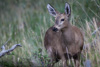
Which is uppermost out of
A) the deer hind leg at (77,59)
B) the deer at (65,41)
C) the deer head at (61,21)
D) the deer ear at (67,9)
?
the deer ear at (67,9)

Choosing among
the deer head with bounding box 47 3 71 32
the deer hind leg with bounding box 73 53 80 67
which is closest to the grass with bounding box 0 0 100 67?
the deer hind leg with bounding box 73 53 80 67

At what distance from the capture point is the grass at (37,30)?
653cm

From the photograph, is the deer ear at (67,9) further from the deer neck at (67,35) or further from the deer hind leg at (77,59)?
the deer hind leg at (77,59)

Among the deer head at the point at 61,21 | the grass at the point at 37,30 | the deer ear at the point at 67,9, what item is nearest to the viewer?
the grass at the point at 37,30

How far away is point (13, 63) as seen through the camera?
6.38 m

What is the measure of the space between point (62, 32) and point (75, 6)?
3319 millimetres

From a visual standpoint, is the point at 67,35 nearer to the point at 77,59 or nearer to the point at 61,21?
the point at 61,21

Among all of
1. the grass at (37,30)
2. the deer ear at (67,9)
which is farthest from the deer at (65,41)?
the grass at (37,30)

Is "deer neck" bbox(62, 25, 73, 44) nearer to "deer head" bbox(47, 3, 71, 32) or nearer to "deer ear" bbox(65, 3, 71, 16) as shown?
"deer head" bbox(47, 3, 71, 32)

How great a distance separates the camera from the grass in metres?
6.53

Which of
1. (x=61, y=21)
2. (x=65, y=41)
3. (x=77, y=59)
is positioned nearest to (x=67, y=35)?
(x=65, y=41)

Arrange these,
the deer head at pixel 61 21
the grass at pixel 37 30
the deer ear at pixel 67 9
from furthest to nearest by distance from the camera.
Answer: the deer ear at pixel 67 9, the deer head at pixel 61 21, the grass at pixel 37 30

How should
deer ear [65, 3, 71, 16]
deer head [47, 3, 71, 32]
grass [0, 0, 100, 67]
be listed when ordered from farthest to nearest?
deer ear [65, 3, 71, 16]
deer head [47, 3, 71, 32]
grass [0, 0, 100, 67]

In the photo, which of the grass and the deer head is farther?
the deer head
